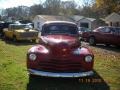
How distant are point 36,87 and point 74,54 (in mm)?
1517

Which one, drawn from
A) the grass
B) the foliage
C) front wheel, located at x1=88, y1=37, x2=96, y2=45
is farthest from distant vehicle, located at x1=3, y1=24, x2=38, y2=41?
the foliage

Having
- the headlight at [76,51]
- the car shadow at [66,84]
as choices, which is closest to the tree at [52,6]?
the car shadow at [66,84]

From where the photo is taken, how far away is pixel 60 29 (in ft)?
37.7

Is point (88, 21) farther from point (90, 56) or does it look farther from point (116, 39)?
point (90, 56)

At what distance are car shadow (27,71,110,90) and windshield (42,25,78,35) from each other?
2.18 meters

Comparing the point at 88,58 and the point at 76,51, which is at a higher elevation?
the point at 76,51

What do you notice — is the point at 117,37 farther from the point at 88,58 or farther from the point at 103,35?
the point at 88,58

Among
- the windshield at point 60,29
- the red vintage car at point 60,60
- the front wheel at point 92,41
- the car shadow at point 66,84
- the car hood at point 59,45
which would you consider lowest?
the front wheel at point 92,41

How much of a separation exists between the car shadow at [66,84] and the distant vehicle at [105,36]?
11306 millimetres

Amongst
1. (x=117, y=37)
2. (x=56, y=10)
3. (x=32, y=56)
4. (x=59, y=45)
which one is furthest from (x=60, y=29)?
(x=56, y=10)

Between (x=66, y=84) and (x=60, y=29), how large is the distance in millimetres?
2880

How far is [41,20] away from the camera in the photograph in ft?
211

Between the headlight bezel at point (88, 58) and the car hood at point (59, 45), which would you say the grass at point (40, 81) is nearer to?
the headlight bezel at point (88, 58)

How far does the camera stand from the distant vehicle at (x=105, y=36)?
21.1 m
